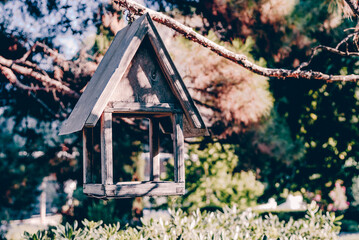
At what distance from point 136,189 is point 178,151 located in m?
0.49

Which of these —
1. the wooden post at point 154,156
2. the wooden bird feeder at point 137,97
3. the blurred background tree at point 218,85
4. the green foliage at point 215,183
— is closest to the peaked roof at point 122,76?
the wooden bird feeder at point 137,97

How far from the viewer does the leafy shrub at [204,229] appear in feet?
16.5

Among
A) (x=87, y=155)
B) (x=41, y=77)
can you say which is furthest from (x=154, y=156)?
(x=41, y=77)

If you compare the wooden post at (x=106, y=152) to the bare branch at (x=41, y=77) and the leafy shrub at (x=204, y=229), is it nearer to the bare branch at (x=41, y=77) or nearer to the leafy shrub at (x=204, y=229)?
the leafy shrub at (x=204, y=229)

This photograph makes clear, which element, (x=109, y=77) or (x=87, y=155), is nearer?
(x=109, y=77)

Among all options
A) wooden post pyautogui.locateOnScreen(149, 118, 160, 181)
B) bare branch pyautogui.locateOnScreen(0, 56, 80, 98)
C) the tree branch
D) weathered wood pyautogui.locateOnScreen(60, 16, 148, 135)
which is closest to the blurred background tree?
bare branch pyautogui.locateOnScreen(0, 56, 80, 98)

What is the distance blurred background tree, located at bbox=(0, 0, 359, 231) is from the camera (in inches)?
299

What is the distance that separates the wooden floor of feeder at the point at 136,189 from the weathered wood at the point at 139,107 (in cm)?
59

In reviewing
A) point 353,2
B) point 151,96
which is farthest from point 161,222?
point 353,2

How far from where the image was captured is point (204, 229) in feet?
18.3

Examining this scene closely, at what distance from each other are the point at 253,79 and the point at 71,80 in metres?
3.07

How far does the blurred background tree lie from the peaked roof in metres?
2.91

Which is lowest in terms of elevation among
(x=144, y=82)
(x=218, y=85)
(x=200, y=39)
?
(x=144, y=82)

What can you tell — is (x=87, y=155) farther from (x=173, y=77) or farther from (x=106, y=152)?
(x=173, y=77)
